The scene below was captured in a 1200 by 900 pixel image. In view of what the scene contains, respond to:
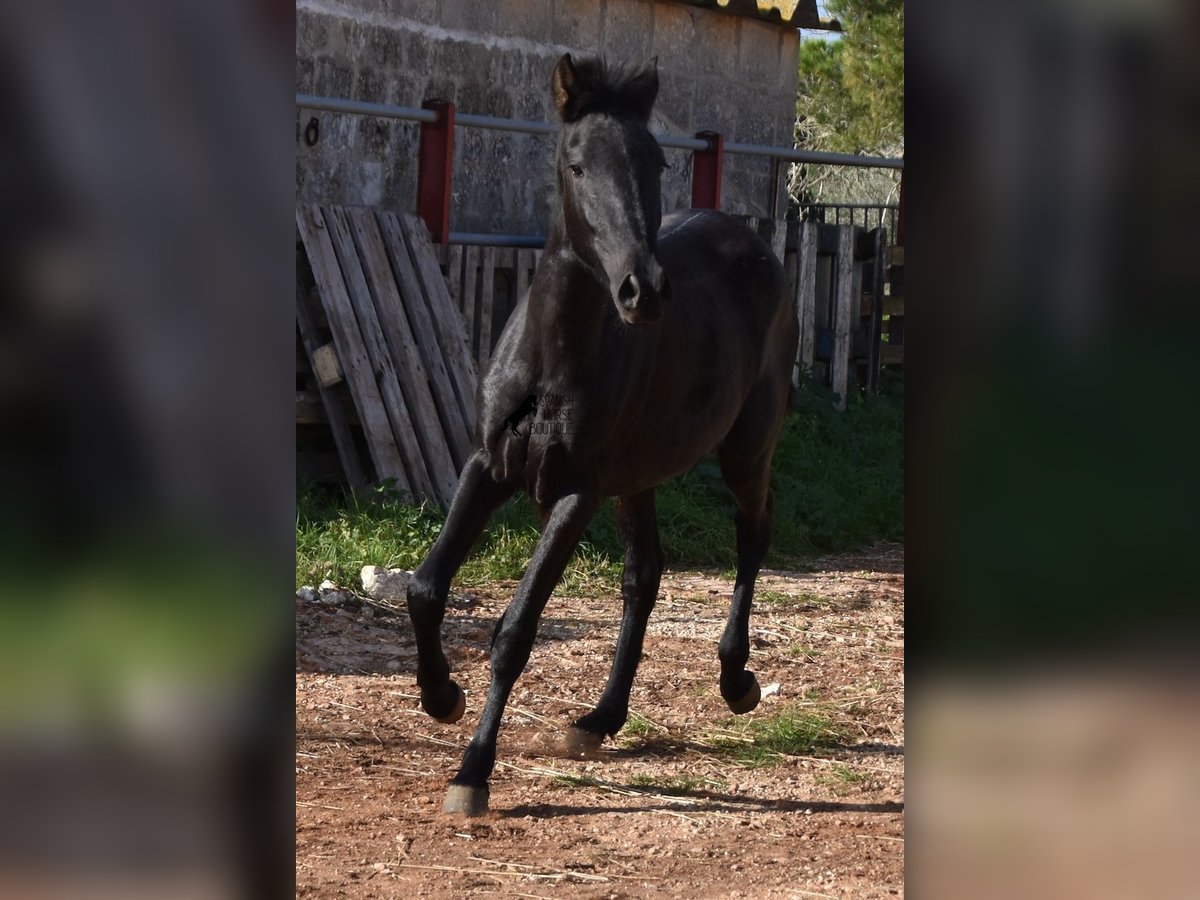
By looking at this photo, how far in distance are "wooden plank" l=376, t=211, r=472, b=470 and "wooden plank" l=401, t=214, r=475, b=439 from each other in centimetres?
5

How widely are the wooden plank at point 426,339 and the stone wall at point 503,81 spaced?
0.66 meters

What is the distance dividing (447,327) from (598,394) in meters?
4.15

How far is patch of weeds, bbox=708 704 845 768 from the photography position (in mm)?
4795

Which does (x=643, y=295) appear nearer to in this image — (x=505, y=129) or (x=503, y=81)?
(x=505, y=129)

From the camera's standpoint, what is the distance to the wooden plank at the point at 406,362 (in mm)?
7961

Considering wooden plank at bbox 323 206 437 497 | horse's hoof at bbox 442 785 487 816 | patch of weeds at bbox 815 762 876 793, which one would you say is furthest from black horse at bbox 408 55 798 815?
wooden plank at bbox 323 206 437 497

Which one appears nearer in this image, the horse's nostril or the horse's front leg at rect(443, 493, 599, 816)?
the horse's nostril

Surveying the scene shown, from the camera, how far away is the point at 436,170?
8445mm

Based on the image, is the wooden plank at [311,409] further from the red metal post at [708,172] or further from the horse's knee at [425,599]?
the horse's knee at [425,599]

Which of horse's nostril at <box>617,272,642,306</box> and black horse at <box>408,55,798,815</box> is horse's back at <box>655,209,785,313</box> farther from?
horse's nostril at <box>617,272,642,306</box>

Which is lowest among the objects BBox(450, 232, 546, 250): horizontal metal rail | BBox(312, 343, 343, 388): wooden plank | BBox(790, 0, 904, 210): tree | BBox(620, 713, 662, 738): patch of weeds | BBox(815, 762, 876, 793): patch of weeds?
BBox(620, 713, 662, 738): patch of weeds
